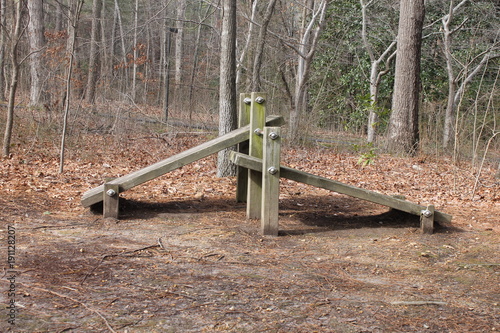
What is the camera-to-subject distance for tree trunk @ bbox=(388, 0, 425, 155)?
38.9 ft

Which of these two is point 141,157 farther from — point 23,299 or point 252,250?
point 23,299

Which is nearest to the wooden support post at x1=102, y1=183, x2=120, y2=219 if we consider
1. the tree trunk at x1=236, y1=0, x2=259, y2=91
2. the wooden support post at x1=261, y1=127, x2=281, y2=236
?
the wooden support post at x1=261, y1=127, x2=281, y2=236

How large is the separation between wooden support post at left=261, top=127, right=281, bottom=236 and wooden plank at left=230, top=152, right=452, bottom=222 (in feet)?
0.54

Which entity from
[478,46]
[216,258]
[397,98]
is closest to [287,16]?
[478,46]

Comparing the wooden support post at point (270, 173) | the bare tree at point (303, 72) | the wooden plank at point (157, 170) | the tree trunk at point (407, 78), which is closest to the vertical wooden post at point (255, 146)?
the wooden plank at point (157, 170)

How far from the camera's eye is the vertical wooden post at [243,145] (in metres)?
6.44

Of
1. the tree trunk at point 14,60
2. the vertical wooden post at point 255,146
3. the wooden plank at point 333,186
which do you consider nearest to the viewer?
the wooden plank at point 333,186

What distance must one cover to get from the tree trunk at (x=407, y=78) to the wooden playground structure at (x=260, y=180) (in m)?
6.35

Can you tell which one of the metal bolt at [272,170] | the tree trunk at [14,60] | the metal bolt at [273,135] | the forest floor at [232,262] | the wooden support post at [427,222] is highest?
the tree trunk at [14,60]

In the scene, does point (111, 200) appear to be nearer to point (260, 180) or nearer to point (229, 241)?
point (229, 241)

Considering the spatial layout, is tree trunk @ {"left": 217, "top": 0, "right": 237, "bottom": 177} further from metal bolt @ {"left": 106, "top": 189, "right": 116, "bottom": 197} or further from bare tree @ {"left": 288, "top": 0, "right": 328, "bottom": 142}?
bare tree @ {"left": 288, "top": 0, "right": 328, "bottom": 142}

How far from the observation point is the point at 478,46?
16.8 meters

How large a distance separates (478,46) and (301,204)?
41.1 ft

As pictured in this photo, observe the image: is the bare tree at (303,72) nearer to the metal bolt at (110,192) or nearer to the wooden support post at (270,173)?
the wooden support post at (270,173)
